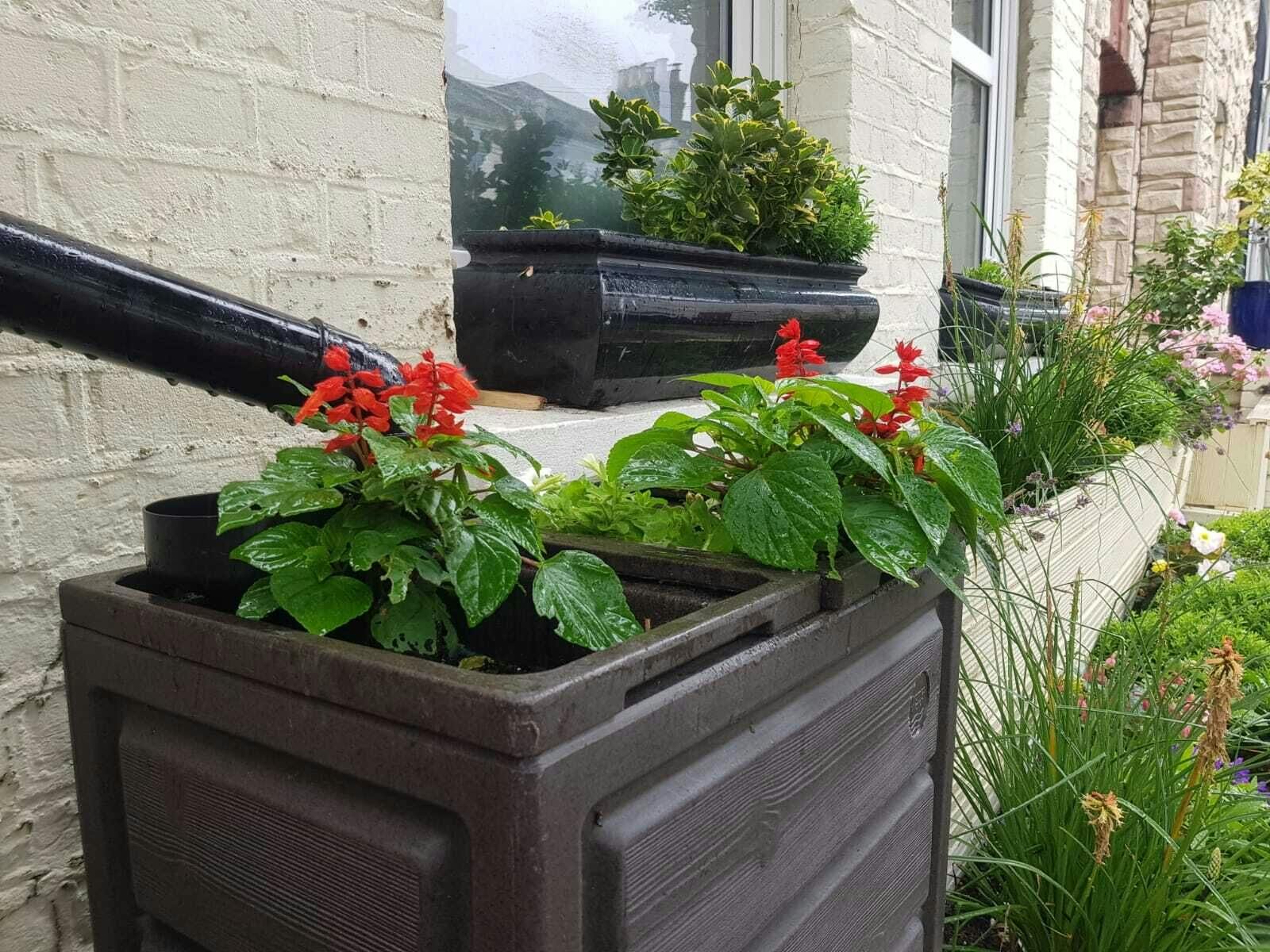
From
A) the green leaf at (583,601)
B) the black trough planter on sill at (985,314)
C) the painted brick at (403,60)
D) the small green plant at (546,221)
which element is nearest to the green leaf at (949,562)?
the green leaf at (583,601)

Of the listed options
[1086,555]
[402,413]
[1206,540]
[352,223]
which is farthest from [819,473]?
[1206,540]

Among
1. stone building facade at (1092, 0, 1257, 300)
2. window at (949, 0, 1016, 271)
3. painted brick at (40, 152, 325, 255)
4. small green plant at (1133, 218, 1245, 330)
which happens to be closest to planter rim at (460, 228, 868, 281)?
painted brick at (40, 152, 325, 255)

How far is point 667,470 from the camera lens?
1002mm

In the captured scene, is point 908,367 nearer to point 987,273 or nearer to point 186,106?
point 186,106

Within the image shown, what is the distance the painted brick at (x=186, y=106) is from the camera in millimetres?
1032

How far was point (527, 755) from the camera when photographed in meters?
0.57

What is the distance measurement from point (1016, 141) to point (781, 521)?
3.97 meters

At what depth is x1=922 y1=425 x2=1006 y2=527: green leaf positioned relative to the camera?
3.17ft

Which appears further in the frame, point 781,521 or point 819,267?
point 819,267

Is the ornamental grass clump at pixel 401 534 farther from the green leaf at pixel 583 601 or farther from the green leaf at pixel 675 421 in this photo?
the green leaf at pixel 675 421

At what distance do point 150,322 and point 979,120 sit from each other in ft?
13.3

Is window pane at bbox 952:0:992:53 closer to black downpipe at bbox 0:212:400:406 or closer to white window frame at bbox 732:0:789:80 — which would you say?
white window frame at bbox 732:0:789:80

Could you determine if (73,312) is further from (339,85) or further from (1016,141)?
(1016,141)

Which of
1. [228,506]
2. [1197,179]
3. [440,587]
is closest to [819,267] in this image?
[440,587]
